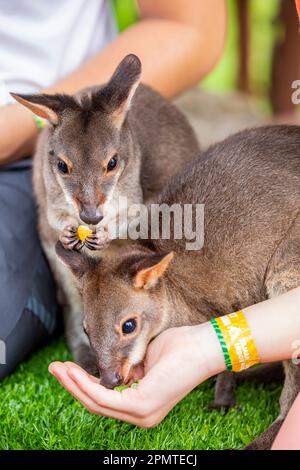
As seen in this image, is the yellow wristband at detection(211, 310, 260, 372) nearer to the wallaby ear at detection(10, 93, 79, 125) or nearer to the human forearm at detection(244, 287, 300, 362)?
the human forearm at detection(244, 287, 300, 362)

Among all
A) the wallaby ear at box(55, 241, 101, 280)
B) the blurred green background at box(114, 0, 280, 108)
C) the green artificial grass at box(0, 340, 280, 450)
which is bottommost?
the blurred green background at box(114, 0, 280, 108)

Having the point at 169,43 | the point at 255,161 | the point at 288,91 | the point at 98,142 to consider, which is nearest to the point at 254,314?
the point at 255,161

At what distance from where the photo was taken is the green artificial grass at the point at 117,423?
2.28 meters

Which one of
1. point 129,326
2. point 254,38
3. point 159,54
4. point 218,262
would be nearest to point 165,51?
point 159,54

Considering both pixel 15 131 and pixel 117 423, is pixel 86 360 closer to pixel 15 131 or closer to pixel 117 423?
pixel 117 423

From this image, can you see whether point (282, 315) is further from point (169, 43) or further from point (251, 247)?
point (169, 43)

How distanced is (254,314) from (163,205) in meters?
0.58

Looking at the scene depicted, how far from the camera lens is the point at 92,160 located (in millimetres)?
2508

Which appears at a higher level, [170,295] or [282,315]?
[282,315]

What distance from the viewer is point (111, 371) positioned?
2.16 meters

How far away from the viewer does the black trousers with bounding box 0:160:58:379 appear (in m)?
2.72

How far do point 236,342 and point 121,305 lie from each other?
362mm

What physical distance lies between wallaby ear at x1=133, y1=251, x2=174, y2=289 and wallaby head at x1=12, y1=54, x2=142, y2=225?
257mm

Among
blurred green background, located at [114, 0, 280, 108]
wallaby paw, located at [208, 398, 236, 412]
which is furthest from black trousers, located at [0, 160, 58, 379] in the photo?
blurred green background, located at [114, 0, 280, 108]
